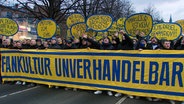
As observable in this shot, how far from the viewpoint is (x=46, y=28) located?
49.6ft

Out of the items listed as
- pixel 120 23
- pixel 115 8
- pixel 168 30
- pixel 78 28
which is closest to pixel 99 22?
pixel 78 28

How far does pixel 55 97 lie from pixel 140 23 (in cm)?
417

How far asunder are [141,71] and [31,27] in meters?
59.3

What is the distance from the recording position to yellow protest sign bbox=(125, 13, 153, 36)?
11.0 m

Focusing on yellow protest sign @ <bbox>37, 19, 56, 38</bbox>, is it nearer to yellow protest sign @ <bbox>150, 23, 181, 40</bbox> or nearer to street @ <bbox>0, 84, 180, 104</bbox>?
yellow protest sign @ <bbox>150, 23, 181, 40</bbox>

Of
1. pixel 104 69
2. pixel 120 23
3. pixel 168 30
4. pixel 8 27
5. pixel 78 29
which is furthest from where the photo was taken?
pixel 120 23

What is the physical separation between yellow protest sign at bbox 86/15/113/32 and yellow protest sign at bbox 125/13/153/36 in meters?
1.60

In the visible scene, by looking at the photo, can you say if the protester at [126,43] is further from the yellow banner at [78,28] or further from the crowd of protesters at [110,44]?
the yellow banner at [78,28]

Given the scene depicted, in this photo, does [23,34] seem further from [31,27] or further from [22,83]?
[22,83]

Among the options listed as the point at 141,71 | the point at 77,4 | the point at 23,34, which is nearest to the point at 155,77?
the point at 141,71

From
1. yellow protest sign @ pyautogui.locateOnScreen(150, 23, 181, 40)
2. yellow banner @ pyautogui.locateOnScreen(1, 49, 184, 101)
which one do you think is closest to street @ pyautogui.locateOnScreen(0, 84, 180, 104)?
yellow banner @ pyautogui.locateOnScreen(1, 49, 184, 101)

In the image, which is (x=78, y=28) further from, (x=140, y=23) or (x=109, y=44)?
(x=109, y=44)

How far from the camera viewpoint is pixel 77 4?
2794cm

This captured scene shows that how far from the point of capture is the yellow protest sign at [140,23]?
11.0 m
